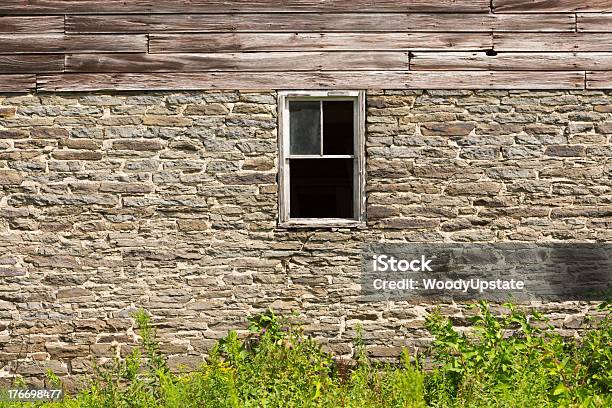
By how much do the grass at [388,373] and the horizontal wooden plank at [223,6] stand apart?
307cm

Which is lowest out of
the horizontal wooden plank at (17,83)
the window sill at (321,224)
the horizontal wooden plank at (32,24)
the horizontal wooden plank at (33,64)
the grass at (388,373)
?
the grass at (388,373)

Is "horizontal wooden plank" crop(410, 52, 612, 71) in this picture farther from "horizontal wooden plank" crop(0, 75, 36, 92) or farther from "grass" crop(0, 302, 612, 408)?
"horizontal wooden plank" crop(0, 75, 36, 92)

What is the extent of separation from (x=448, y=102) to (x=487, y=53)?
2.11 ft

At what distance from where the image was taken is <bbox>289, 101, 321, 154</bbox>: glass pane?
7.02 m

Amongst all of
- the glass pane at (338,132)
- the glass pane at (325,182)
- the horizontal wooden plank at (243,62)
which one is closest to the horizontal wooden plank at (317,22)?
the horizontal wooden plank at (243,62)

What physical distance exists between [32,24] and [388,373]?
4.97 metres

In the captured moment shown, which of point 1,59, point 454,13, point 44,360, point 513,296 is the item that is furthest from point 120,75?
point 513,296

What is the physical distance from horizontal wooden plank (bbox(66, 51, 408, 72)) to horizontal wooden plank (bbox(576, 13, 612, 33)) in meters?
1.81

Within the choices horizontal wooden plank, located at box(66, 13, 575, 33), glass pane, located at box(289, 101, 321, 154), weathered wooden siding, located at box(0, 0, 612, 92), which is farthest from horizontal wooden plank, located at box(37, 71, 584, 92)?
horizontal wooden plank, located at box(66, 13, 575, 33)

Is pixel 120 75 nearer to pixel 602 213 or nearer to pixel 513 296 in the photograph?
pixel 513 296

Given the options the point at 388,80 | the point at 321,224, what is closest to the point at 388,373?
the point at 321,224

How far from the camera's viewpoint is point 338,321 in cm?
691

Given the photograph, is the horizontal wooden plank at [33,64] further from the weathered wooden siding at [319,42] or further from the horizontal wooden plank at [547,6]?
the horizontal wooden plank at [547,6]

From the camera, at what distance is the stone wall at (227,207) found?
6.86 meters
